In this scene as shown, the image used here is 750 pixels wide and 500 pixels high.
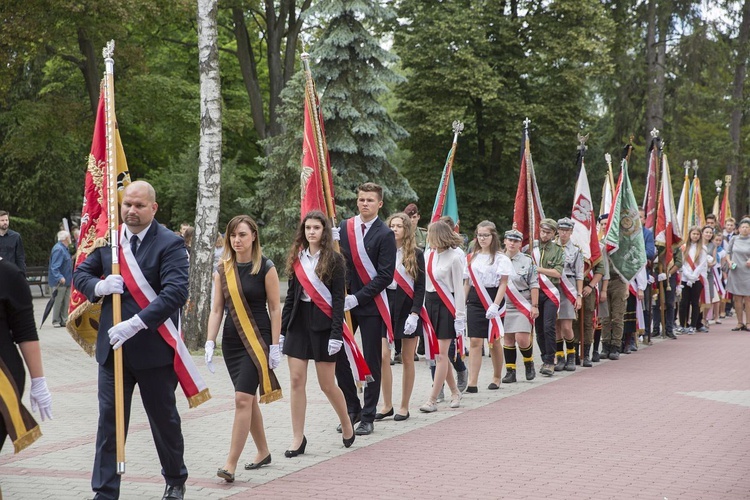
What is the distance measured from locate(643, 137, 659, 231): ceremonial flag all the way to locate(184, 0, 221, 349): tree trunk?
7.70 meters

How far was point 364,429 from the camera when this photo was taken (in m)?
8.91

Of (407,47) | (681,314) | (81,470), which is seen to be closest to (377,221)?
(81,470)

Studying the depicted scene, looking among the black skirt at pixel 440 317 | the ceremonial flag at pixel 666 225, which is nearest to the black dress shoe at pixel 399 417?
the black skirt at pixel 440 317

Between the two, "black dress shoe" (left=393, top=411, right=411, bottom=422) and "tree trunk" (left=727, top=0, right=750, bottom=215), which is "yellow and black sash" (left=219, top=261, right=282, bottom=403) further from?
"tree trunk" (left=727, top=0, right=750, bottom=215)

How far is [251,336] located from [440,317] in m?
3.58

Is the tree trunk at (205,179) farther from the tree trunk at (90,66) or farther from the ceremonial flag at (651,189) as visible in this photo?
the tree trunk at (90,66)

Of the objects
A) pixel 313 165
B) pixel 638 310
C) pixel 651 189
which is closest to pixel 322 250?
pixel 313 165

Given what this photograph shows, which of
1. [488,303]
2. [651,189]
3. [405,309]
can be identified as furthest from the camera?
[651,189]

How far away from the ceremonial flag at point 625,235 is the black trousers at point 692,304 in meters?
4.11

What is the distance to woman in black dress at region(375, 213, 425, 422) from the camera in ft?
31.8

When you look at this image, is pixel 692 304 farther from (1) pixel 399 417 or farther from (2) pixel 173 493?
(2) pixel 173 493

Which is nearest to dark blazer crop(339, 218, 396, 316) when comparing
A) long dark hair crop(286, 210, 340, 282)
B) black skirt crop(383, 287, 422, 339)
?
long dark hair crop(286, 210, 340, 282)

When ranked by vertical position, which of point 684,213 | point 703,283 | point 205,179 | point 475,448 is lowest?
point 475,448

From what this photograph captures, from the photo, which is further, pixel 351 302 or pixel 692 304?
pixel 692 304
